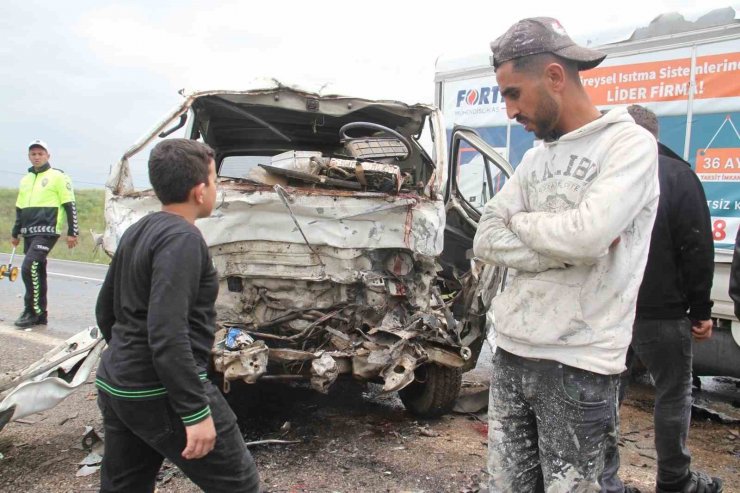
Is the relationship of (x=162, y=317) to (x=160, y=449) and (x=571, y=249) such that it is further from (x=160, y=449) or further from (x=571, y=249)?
(x=571, y=249)

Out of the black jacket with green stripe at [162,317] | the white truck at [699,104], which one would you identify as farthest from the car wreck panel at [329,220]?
the black jacket with green stripe at [162,317]

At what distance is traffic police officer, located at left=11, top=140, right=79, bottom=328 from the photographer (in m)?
6.48

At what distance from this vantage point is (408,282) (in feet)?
12.7

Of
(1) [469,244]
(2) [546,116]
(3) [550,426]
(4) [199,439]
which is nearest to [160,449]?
(4) [199,439]

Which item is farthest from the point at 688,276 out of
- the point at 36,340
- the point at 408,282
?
the point at 36,340

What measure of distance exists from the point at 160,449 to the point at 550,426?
1181 millimetres

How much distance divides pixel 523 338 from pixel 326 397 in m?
2.96

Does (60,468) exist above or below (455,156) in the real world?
below

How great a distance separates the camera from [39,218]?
657cm

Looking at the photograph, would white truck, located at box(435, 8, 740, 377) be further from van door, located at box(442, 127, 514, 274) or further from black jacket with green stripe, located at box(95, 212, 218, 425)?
black jacket with green stripe, located at box(95, 212, 218, 425)

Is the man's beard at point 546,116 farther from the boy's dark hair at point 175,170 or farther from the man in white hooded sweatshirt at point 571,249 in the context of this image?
the boy's dark hair at point 175,170

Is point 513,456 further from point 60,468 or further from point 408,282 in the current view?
point 60,468

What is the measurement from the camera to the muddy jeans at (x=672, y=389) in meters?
2.76

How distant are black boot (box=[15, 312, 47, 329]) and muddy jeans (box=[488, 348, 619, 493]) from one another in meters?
6.09
